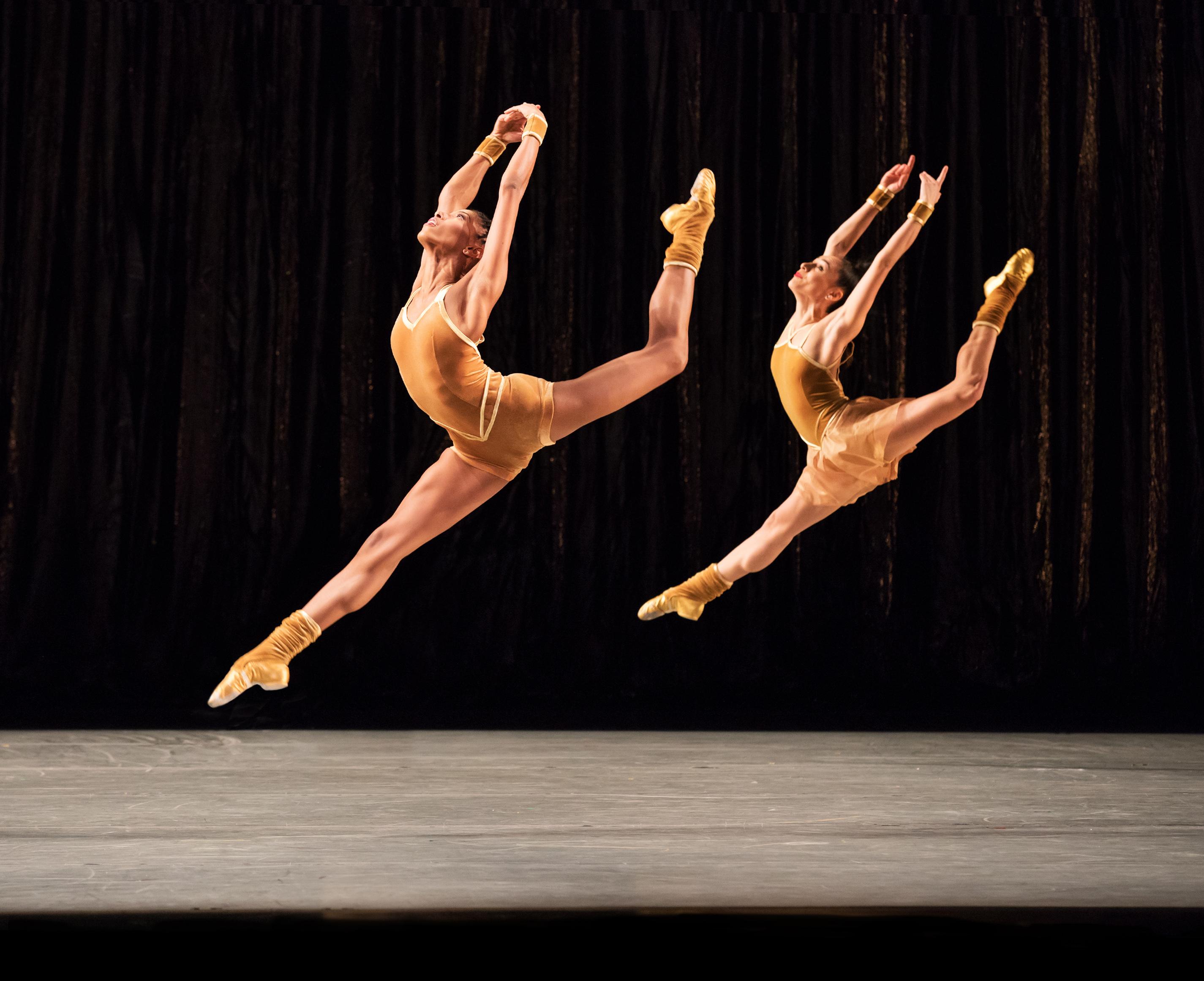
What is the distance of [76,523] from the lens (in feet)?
15.3

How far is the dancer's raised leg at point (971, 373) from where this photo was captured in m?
4.66

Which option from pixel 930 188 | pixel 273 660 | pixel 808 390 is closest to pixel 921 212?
pixel 930 188

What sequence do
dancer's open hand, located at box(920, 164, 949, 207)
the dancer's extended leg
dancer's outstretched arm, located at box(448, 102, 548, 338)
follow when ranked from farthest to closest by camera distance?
dancer's open hand, located at box(920, 164, 949, 207)
the dancer's extended leg
dancer's outstretched arm, located at box(448, 102, 548, 338)

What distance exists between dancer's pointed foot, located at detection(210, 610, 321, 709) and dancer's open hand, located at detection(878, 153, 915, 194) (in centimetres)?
234

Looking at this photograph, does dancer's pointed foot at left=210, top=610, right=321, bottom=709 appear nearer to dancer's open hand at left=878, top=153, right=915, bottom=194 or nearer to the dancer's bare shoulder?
the dancer's bare shoulder

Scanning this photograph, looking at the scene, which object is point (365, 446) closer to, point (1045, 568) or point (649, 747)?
point (649, 747)

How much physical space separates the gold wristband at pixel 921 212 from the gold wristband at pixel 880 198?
0.09m

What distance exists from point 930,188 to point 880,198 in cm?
18

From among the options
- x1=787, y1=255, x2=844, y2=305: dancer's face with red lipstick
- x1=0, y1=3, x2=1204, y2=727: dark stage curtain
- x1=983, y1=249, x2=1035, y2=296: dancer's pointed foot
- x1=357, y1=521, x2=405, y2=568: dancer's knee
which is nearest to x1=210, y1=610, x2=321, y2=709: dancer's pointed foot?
x1=0, y1=3, x2=1204, y2=727: dark stage curtain

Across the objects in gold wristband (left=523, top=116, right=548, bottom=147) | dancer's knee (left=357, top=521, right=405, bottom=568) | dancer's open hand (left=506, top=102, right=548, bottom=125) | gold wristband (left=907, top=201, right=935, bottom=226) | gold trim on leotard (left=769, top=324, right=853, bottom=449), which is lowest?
dancer's knee (left=357, top=521, right=405, bottom=568)

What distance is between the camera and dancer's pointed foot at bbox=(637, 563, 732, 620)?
4.67 m

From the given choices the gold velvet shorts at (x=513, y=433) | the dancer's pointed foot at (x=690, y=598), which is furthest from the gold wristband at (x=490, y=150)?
the dancer's pointed foot at (x=690, y=598)

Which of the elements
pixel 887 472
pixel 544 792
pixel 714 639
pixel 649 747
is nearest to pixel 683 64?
pixel 887 472

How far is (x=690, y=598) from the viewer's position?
4676 millimetres
